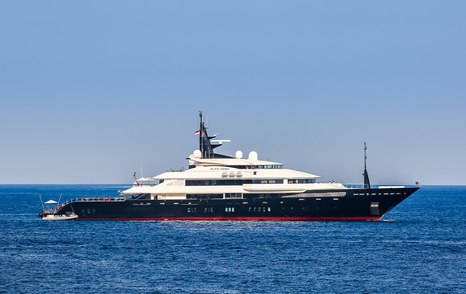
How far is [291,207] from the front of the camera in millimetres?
117375

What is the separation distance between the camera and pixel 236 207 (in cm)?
11775

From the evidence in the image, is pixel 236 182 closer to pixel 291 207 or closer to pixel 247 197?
pixel 247 197

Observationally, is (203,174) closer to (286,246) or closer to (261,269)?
(286,246)

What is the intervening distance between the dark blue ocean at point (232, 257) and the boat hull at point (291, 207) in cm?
190

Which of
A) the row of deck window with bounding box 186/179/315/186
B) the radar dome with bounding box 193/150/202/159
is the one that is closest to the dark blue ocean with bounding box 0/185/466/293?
the row of deck window with bounding box 186/179/315/186

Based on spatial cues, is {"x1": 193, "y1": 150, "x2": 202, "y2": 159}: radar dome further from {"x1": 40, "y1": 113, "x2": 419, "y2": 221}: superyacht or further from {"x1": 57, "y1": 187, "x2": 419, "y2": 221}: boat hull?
{"x1": 57, "y1": 187, "x2": 419, "y2": 221}: boat hull

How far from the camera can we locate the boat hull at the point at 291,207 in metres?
116

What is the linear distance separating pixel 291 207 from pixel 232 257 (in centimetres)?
3579

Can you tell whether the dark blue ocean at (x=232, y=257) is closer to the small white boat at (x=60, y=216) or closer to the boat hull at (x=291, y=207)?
the boat hull at (x=291, y=207)

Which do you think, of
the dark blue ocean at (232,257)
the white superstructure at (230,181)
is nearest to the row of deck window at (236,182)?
the white superstructure at (230,181)

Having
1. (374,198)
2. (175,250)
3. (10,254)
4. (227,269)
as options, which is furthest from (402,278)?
(374,198)

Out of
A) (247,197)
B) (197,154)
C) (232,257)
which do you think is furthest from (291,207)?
(232,257)

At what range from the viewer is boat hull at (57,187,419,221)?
116081mm

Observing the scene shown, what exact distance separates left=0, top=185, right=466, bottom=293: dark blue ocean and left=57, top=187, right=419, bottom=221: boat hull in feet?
6.22
